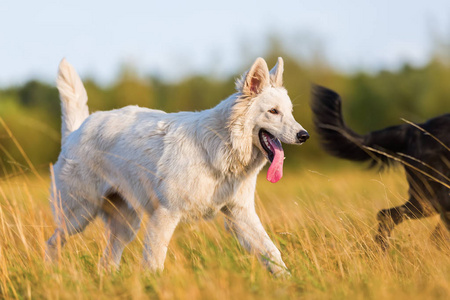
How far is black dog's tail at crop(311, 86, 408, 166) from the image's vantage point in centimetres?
613

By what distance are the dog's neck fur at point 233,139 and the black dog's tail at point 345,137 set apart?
1968 mm

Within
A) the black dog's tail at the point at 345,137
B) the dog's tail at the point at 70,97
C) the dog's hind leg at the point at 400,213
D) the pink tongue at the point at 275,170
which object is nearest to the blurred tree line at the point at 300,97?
the black dog's tail at the point at 345,137

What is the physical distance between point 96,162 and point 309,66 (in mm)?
24022

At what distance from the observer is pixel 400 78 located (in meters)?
29.5

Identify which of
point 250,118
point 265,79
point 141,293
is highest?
point 265,79

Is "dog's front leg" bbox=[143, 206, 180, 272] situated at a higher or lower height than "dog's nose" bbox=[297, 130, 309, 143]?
lower

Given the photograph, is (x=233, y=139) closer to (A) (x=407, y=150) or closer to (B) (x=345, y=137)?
(B) (x=345, y=137)

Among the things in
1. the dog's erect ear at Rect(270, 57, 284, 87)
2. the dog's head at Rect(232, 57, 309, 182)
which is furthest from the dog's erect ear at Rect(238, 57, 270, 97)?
the dog's erect ear at Rect(270, 57, 284, 87)

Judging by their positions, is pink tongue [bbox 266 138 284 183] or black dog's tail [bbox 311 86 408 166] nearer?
pink tongue [bbox 266 138 284 183]

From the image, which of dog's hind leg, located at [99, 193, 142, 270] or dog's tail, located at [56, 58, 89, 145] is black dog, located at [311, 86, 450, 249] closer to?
dog's hind leg, located at [99, 193, 142, 270]

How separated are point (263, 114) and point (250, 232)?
102cm

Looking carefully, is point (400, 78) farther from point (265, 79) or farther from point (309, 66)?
point (265, 79)

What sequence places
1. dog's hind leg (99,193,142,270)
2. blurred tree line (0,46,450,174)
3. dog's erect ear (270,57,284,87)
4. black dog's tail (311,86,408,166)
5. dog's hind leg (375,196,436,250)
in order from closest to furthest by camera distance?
dog's erect ear (270,57,284,87), dog's hind leg (99,193,142,270), dog's hind leg (375,196,436,250), black dog's tail (311,86,408,166), blurred tree line (0,46,450,174)

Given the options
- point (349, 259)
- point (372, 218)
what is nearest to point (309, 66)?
point (372, 218)
